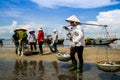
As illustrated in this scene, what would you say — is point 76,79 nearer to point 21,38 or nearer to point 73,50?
point 73,50

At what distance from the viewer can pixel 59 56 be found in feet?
39.2

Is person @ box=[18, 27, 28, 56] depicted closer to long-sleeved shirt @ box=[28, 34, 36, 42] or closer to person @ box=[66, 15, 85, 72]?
long-sleeved shirt @ box=[28, 34, 36, 42]

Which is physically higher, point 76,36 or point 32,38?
point 76,36

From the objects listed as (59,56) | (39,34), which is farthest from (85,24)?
(39,34)

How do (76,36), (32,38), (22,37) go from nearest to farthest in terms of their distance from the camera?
(76,36) < (22,37) < (32,38)

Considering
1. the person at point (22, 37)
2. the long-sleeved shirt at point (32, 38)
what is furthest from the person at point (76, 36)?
the long-sleeved shirt at point (32, 38)

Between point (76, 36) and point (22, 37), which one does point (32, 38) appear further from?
point (76, 36)

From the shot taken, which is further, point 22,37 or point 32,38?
point 32,38

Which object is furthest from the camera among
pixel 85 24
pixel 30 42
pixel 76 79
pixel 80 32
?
pixel 30 42

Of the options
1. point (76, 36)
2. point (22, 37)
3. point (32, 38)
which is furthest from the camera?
point (32, 38)

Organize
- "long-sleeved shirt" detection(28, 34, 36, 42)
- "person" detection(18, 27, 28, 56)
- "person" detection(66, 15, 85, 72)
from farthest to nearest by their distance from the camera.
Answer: "long-sleeved shirt" detection(28, 34, 36, 42)
"person" detection(18, 27, 28, 56)
"person" detection(66, 15, 85, 72)

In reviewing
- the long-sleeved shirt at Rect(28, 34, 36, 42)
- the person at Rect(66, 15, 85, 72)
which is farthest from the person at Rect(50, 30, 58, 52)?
the person at Rect(66, 15, 85, 72)

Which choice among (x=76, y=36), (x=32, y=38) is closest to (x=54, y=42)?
(x=32, y=38)

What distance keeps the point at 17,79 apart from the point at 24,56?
9634 millimetres
